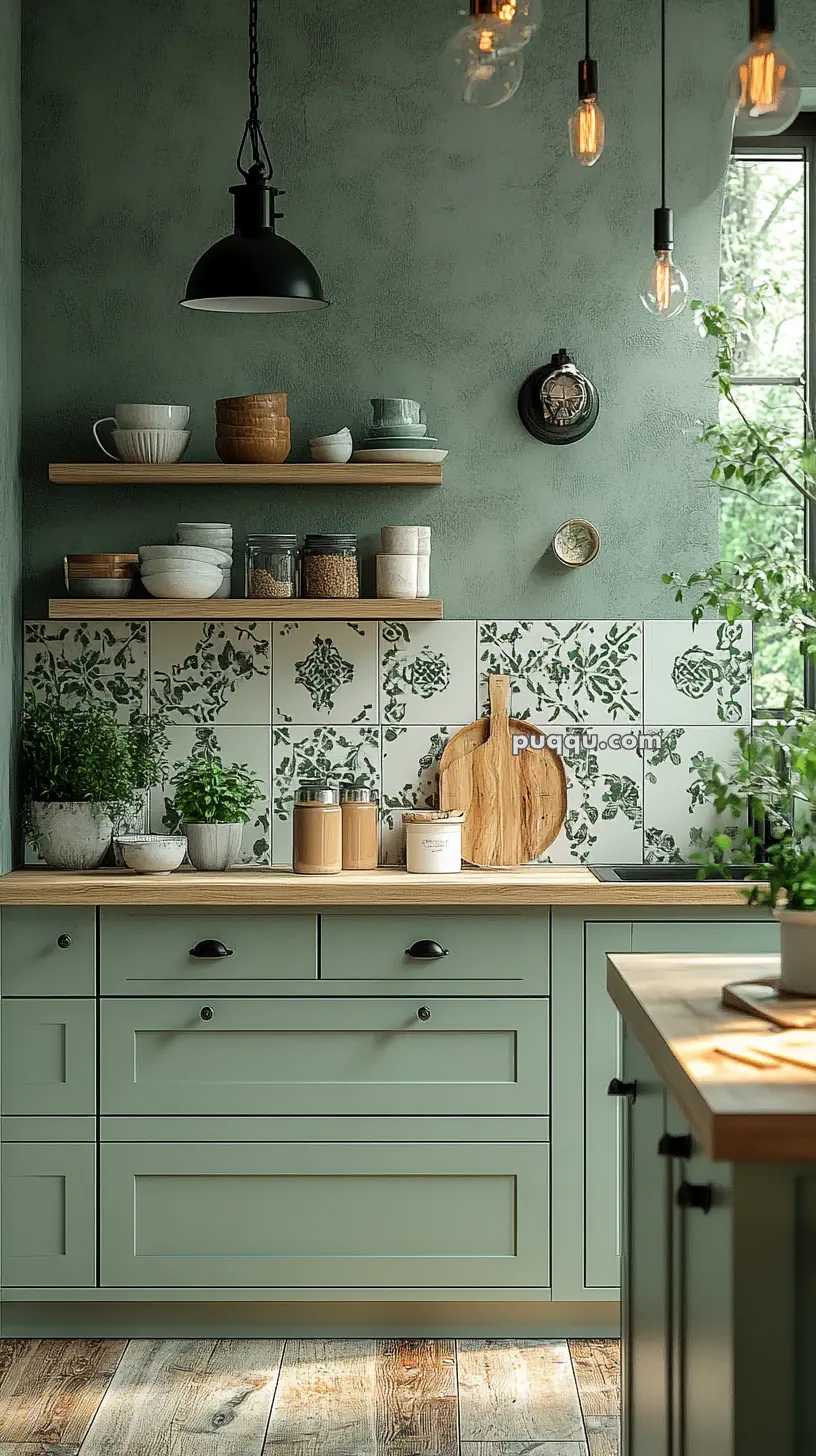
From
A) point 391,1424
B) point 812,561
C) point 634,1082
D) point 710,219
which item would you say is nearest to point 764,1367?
point 634,1082

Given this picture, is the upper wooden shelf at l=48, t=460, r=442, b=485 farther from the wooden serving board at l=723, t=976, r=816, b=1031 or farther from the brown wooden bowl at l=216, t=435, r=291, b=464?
the wooden serving board at l=723, t=976, r=816, b=1031

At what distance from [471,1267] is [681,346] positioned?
2323 mm

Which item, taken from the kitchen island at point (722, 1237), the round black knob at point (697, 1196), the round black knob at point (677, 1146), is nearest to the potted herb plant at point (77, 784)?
the kitchen island at point (722, 1237)

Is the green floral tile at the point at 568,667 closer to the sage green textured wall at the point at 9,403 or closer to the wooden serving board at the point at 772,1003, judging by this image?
the sage green textured wall at the point at 9,403

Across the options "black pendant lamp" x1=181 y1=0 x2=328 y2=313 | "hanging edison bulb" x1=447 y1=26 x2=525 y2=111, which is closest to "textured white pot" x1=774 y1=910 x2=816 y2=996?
"hanging edison bulb" x1=447 y1=26 x2=525 y2=111

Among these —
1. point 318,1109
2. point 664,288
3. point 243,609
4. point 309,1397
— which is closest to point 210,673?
point 243,609

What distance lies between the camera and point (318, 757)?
368 cm

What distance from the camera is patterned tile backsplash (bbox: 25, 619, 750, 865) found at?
3.67 metres

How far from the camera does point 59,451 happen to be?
369 cm

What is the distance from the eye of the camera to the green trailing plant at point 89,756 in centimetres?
342

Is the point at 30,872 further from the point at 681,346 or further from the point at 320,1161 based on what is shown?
the point at 681,346

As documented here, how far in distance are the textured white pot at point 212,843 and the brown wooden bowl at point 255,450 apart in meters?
0.90

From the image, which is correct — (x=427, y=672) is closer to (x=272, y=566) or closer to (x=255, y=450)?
(x=272, y=566)

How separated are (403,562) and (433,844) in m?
0.70
